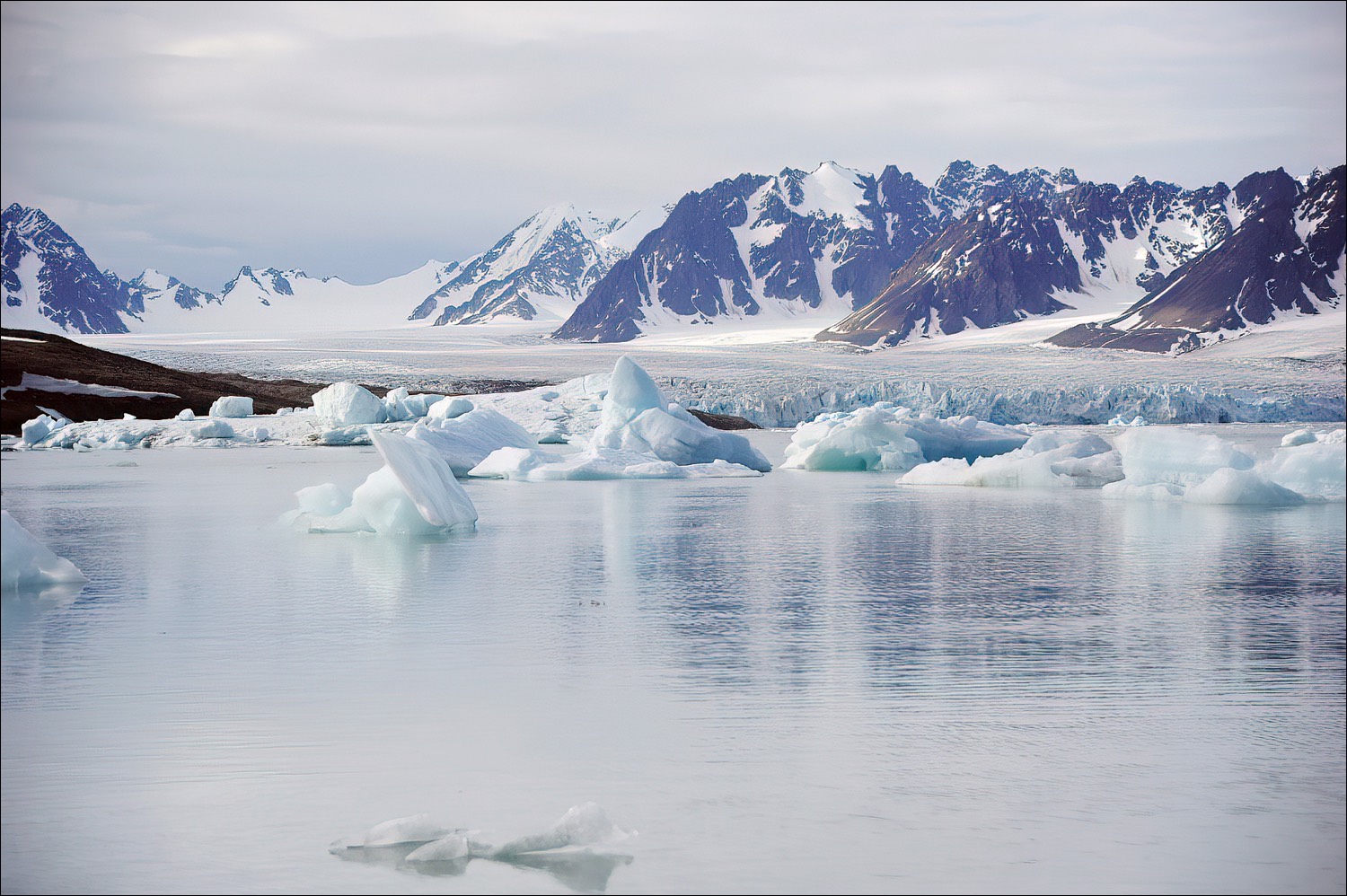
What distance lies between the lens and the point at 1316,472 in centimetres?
1497

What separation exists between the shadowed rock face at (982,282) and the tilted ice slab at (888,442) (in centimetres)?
14524

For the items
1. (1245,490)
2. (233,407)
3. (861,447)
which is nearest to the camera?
(1245,490)

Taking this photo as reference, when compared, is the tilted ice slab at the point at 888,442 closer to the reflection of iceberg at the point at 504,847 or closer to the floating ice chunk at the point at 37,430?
the floating ice chunk at the point at 37,430

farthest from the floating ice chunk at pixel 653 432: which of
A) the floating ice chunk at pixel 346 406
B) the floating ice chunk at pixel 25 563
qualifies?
the floating ice chunk at pixel 25 563

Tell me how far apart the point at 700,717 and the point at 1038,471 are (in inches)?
591

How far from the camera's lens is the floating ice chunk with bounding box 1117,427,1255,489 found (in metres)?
16.1

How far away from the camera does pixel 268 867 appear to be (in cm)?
359

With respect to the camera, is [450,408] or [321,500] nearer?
[321,500]

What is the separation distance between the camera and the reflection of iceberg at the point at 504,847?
3.63m

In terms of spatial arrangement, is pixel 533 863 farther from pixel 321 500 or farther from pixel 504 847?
pixel 321 500

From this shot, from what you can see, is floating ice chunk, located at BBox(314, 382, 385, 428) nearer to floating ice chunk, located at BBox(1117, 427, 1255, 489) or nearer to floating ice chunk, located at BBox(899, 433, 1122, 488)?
floating ice chunk, located at BBox(899, 433, 1122, 488)

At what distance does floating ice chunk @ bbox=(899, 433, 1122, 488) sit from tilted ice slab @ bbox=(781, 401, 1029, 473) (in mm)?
3895

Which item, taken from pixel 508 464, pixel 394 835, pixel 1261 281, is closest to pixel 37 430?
pixel 508 464

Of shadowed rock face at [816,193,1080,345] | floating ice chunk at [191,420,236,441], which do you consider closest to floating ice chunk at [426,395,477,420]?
floating ice chunk at [191,420,236,441]
